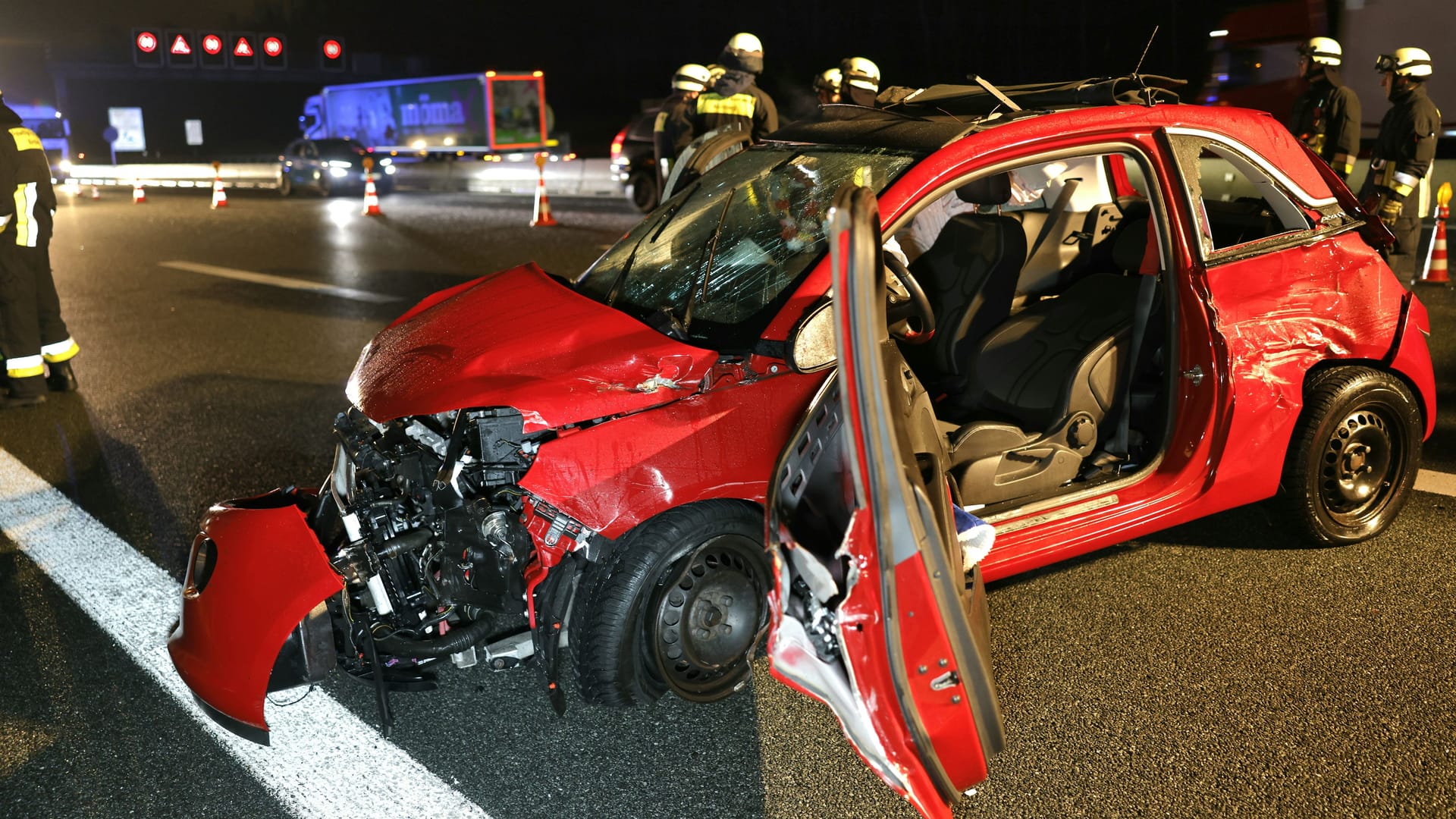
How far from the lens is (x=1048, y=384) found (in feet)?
13.2

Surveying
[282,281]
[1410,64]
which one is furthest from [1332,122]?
[282,281]

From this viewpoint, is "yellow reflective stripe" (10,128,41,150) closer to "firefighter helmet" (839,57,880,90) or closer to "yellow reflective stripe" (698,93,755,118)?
"yellow reflective stripe" (698,93,755,118)

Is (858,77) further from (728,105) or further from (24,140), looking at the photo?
(24,140)

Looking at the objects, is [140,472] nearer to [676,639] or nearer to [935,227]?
[676,639]

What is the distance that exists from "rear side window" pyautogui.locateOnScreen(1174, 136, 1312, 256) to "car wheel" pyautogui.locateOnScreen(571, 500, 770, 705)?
180cm

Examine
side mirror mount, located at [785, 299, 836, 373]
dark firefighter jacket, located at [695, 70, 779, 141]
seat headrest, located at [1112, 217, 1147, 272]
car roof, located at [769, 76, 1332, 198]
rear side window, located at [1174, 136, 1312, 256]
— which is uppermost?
dark firefighter jacket, located at [695, 70, 779, 141]

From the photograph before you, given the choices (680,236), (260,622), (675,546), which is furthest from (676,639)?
(680,236)

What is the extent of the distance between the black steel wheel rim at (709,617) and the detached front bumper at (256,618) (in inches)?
33.8

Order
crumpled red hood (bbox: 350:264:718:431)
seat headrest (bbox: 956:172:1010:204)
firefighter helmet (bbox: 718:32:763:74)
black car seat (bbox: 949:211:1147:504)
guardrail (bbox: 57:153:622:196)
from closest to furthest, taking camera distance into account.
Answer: crumpled red hood (bbox: 350:264:718:431) → seat headrest (bbox: 956:172:1010:204) → black car seat (bbox: 949:211:1147:504) → firefighter helmet (bbox: 718:32:763:74) → guardrail (bbox: 57:153:622:196)

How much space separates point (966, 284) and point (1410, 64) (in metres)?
5.73

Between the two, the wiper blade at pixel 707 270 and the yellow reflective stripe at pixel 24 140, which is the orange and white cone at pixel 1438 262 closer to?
the wiper blade at pixel 707 270

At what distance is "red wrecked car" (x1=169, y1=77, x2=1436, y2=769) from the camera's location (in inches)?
96.3

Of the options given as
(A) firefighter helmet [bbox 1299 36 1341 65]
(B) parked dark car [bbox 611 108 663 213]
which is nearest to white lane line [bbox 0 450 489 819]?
(A) firefighter helmet [bbox 1299 36 1341 65]

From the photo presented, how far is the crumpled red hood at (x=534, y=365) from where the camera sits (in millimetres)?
2988
